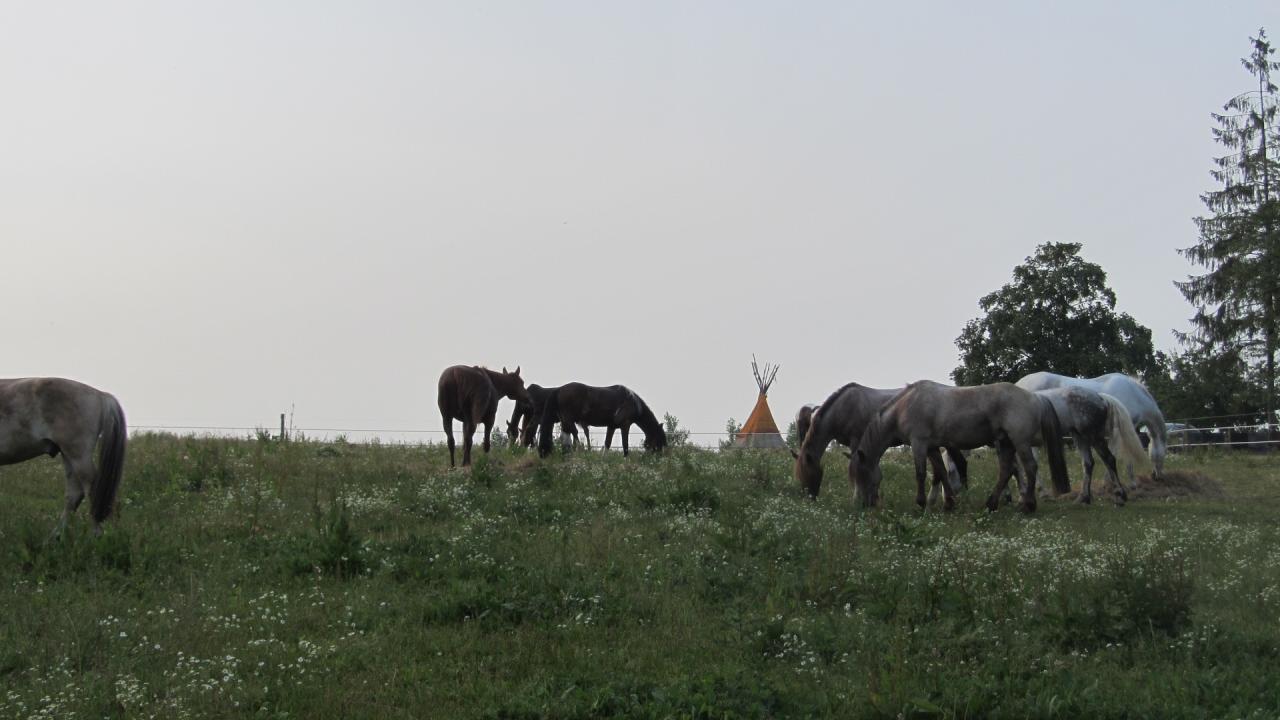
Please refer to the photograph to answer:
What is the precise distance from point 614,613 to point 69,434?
270 inches

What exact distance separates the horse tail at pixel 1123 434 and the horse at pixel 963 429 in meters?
1.85

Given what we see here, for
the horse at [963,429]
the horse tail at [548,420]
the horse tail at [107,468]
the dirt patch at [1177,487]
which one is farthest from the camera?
the horse tail at [548,420]

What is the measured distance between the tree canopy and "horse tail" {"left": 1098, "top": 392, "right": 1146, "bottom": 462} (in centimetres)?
2917

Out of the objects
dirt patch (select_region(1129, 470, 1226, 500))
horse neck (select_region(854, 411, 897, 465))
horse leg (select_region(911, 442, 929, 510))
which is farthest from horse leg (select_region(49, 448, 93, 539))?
dirt patch (select_region(1129, 470, 1226, 500))

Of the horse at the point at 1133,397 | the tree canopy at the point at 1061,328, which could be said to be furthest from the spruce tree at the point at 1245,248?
the horse at the point at 1133,397

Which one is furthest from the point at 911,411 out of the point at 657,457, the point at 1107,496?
the point at 657,457

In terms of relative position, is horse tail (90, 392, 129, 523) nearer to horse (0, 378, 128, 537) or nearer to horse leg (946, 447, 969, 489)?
horse (0, 378, 128, 537)

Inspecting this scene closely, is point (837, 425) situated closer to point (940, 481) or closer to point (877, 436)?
point (877, 436)

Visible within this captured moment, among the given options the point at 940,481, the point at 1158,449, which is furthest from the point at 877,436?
the point at 1158,449

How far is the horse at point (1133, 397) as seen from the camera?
2150cm

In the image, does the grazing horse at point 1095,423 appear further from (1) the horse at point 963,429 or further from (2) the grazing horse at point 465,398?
(2) the grazing horse at point 465,398

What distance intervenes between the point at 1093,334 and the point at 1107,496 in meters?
31.9

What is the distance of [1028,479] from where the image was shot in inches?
648

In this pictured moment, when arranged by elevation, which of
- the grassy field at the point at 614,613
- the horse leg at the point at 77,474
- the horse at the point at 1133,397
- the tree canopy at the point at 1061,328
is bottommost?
the grassy field at the point at 614,613
